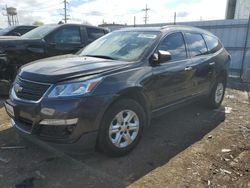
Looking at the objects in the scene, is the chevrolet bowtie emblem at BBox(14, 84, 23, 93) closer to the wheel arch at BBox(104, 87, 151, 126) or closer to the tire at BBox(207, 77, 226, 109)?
the wheel arch at BBox(104, 87, 151, 126)

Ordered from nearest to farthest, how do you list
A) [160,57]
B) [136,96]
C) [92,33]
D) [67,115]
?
[67,115] < [136,96] < [160,57] < [92,33]

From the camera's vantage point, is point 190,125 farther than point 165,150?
Yes

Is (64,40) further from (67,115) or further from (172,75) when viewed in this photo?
(67,115)

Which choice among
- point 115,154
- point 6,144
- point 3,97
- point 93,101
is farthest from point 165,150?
point 3,97

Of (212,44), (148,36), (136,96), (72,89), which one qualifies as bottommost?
(136,96)

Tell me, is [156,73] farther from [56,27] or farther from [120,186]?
[56,27]

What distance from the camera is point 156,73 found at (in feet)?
13.8

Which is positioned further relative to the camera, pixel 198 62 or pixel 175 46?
pixel 198 62

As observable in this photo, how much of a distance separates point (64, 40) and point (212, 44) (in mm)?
4070

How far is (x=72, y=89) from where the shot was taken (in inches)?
130

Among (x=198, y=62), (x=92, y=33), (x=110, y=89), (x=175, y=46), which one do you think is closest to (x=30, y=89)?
(x=110, y=89)

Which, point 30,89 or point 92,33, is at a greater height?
point 92,33

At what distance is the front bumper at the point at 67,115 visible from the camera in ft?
10.5

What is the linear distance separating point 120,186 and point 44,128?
113 cm
